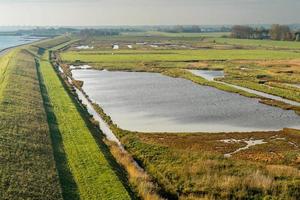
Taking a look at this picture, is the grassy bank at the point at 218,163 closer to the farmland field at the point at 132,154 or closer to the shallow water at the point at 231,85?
the farmland field at the point at 132,154

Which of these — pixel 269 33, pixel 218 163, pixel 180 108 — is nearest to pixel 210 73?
pixel 180 108

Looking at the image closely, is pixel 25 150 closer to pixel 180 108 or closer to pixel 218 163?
pixel 218 163

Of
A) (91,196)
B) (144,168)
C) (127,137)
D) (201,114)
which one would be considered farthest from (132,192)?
(201,114)

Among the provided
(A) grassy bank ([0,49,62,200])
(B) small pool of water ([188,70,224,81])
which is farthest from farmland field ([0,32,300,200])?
(B) small pool of water ([188,70,224,81])

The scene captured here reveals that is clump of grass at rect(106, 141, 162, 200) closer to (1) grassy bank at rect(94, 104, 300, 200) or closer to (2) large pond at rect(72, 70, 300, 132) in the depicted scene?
(1) grassy bank at rect(94, 104, 300, 200)

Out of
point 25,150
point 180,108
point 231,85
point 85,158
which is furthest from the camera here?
point 231,85

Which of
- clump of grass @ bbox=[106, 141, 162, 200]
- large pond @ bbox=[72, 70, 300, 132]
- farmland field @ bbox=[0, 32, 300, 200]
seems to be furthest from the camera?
large pond @ bbox=[72, 70, 300, 132]

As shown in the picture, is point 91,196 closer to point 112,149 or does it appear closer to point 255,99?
point 112,149
